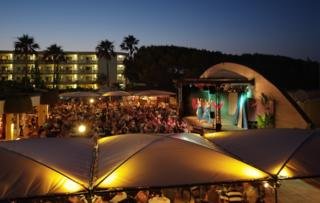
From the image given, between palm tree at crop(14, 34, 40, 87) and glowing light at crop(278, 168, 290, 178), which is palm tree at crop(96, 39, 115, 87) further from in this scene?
glowing light at crop(278, 168, 290, 178)

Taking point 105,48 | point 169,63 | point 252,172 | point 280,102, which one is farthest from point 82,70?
point 252,172

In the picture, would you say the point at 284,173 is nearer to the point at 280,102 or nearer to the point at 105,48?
the point at 280,102

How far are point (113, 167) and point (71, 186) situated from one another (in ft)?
2.08

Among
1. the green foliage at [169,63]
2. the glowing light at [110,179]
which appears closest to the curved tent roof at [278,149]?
the glowing light at [110,179]

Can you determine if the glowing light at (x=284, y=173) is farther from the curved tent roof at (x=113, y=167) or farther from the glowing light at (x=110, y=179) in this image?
the glowing light at (x=110, y=179)

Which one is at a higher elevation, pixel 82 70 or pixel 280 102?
pixel 82 70

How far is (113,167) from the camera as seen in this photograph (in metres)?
5.04

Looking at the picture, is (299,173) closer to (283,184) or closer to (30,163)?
(30,163)

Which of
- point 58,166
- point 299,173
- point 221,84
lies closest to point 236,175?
point 299,173

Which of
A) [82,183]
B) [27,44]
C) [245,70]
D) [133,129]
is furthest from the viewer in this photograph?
[27,44]

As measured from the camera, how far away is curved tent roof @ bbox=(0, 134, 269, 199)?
4625mm

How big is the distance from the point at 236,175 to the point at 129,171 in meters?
1.40

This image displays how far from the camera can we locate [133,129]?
18.0 metres

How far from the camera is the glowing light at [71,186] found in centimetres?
456
